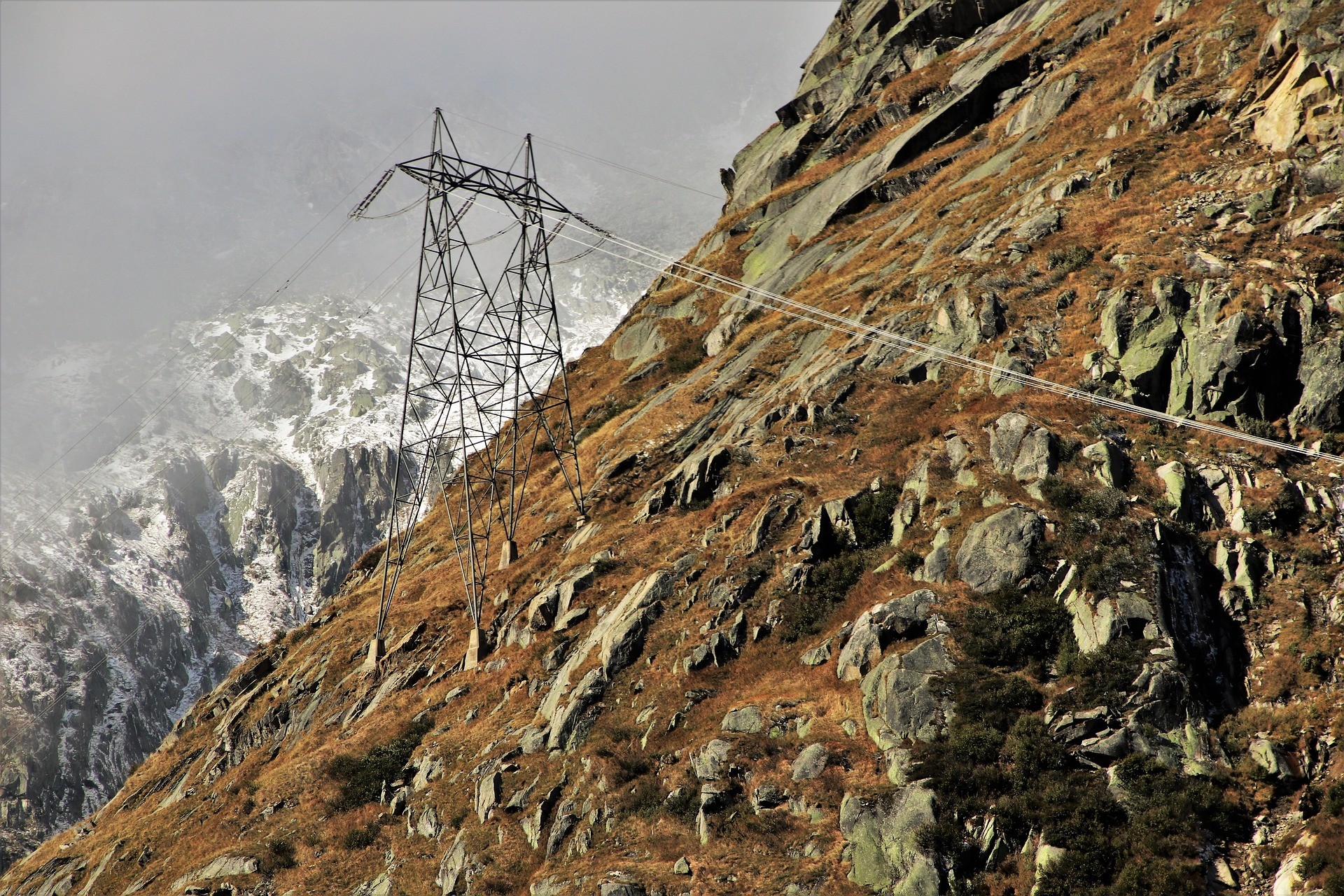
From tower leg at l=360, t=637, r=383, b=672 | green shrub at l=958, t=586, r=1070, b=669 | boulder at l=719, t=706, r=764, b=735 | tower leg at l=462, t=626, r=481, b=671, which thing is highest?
tower leg at l=360, t=637, r=383, b=672

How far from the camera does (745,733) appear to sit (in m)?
18.9

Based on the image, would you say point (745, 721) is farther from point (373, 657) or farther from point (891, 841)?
point (373, 657)

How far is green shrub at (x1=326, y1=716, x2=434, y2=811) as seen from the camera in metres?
23.8

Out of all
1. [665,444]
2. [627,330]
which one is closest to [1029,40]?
[627,330]

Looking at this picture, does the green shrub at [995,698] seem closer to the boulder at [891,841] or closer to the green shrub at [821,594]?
the boulder at [891,841]

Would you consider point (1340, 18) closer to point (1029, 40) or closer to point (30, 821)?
point (1029, 40)

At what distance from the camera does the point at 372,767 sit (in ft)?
80.7

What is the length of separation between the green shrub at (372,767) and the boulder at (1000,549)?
16.8 metres

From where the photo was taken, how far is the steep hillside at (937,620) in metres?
15.6

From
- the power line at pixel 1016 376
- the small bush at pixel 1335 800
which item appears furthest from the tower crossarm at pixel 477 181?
the small bush at pixel 1335 800

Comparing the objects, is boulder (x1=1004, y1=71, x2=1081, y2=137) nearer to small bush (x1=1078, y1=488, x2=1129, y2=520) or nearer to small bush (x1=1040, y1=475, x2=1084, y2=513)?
small bush (x1=1040, y1=475, x2=1084, y2=513)

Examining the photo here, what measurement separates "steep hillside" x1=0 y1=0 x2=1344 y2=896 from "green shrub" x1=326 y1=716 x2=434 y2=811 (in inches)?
5.6

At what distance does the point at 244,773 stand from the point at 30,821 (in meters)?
204

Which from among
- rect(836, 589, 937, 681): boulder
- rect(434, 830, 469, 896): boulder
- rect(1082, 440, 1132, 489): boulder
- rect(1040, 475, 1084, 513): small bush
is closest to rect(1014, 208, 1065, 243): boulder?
rect(1082, 440, 1132, 489): boulder
